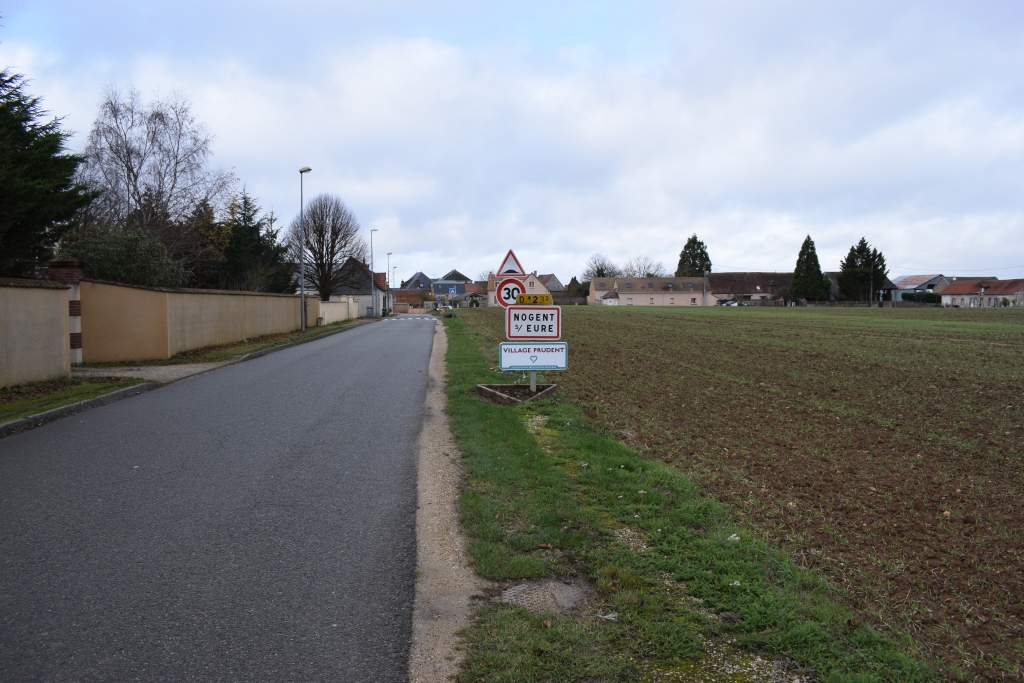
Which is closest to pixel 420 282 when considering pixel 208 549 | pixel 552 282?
pixel 552 282

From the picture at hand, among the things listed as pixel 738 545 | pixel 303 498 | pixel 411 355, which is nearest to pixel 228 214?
pixel 411 355

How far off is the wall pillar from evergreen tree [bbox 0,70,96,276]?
3.99ft

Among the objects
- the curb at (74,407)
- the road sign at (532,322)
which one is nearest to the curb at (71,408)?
the curb at (74,407)

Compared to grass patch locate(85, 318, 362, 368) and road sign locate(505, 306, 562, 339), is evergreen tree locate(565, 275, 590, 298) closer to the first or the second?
grass patch locate(85, 318, 362, 368)

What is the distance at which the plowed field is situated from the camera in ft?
13.7

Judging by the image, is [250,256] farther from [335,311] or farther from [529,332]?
[529,332]

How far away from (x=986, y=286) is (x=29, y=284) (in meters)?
143

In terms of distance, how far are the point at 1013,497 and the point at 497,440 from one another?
521 centimetres

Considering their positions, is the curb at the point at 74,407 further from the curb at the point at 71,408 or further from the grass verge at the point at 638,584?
the grass verge at the point at 638,584

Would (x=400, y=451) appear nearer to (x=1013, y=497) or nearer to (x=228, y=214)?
Result: (x=1013, y=497)

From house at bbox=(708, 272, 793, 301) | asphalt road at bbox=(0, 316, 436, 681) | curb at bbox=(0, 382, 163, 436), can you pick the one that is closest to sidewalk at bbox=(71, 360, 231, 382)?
curb at bbox=(0, 382, 163, 436)

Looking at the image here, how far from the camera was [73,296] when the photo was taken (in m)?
17.3

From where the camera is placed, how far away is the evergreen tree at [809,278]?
3772 inches

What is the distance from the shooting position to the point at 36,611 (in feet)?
13.1
